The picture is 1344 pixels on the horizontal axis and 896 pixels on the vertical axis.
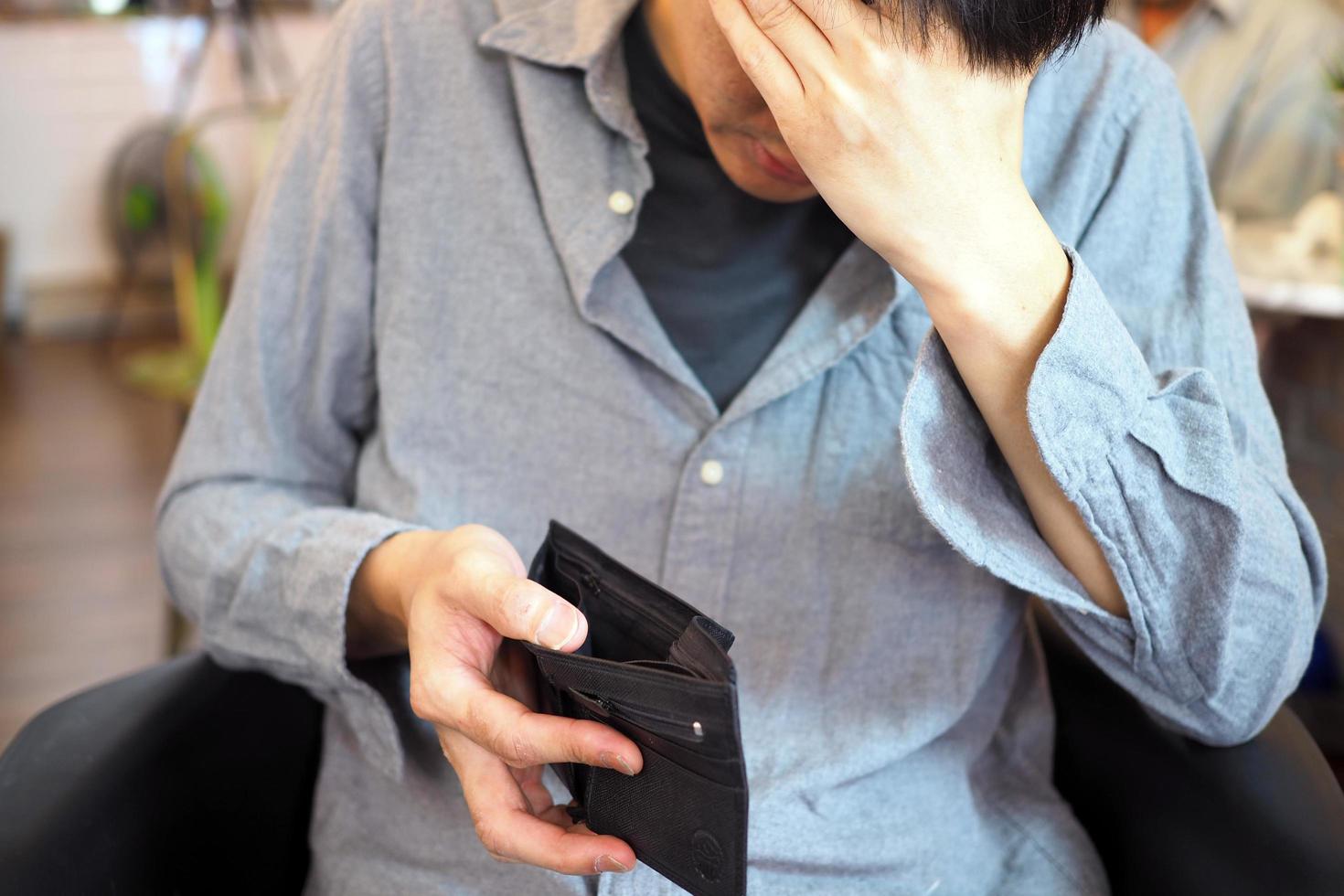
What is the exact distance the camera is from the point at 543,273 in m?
0.84

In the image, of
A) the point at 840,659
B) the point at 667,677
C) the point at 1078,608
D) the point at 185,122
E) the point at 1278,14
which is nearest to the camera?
the point at 667,677

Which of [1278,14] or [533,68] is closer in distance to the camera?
[533,68]

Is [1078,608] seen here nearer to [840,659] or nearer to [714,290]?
[840,659]

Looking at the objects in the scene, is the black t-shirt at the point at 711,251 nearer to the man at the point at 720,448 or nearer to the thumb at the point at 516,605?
the man at the point at 720,448

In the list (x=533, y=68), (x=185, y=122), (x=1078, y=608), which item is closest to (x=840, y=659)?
(x=1078, y=608)

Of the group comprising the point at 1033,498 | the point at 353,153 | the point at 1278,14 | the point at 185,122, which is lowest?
the point at 185,122

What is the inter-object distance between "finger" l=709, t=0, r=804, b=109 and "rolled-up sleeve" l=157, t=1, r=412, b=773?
31cm

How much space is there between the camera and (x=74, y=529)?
2861 millimetres

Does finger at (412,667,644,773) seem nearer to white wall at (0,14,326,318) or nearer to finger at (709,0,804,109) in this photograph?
finger at (709,0,804,109)

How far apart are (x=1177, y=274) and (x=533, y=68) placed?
45cm

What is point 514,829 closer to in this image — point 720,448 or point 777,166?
point 720,448

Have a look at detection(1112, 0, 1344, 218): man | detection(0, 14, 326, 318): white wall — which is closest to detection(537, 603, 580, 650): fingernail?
detection(1112, 0, 1344, 218): man

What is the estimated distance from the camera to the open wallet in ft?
1.80

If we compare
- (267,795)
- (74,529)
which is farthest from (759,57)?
(74,529)
